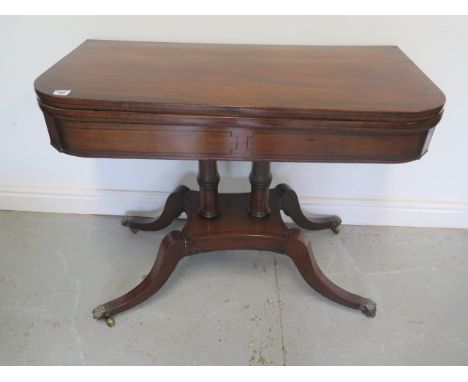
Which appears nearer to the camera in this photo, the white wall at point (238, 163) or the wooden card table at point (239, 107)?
the wooden card table at point (239, 107)

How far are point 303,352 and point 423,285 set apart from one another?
1.66 feet

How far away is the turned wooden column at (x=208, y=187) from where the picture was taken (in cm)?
121

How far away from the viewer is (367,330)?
3.96 feet

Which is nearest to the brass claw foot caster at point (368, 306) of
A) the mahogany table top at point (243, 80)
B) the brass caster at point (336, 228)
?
the brass caster at point (336, 228)

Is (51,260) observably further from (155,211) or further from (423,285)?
(423,285)

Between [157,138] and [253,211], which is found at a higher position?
[157,138]

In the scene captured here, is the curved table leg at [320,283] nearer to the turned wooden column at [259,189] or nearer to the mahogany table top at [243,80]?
the turned wooden column at [259,189]

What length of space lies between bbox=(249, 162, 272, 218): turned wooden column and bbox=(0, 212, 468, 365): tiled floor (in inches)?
9.7

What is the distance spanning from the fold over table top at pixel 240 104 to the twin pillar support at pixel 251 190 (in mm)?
317

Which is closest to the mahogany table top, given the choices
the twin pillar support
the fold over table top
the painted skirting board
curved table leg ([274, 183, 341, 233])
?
the fold over table top

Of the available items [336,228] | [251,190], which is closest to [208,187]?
[251,190]

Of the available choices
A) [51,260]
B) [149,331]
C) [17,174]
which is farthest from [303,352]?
[17,174]

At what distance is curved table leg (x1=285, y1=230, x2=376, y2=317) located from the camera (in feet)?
4.00
